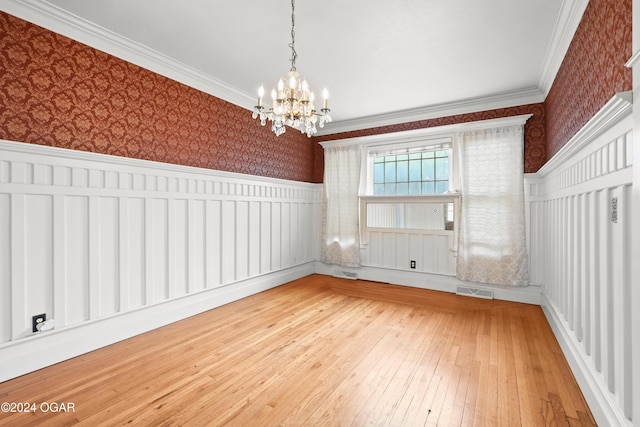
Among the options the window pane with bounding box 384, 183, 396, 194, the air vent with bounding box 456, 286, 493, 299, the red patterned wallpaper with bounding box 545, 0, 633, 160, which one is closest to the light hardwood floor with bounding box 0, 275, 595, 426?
the air vent with bounding box 456, 286, 493, 299

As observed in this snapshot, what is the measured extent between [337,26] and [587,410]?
315 centimetres

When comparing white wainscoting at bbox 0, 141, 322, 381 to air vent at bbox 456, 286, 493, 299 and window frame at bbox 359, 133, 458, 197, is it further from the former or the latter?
air vent at bbox 456, 286, 493, 299

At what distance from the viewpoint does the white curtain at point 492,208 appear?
3865 mm

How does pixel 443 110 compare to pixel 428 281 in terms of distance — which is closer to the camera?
pixel 443 110

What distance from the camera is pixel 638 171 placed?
1192 millimetres

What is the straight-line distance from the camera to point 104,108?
2.63 meters

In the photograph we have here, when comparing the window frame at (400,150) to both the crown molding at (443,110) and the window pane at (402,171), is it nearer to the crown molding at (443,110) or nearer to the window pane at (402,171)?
the window pane at (402,171)

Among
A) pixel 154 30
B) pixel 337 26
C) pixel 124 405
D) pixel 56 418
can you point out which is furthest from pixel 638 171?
pixel 154 30

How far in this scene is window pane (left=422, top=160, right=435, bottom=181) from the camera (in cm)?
461

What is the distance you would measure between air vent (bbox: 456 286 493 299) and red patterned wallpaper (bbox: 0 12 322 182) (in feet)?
11.5

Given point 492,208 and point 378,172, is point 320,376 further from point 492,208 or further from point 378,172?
point 378,172

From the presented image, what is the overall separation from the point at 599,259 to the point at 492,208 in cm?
249

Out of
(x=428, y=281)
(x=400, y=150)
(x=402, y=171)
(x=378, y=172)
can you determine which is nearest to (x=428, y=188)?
(x=402, y=171)

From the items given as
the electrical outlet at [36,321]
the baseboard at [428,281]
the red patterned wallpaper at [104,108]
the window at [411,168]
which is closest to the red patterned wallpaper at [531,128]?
the window at [411,168]
